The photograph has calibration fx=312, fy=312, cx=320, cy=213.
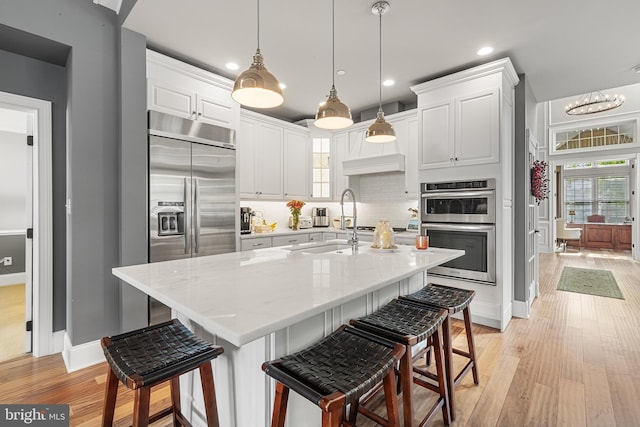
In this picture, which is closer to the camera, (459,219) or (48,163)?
(48,163)

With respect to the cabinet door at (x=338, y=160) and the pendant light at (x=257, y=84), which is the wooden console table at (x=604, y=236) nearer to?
the cabinet door at (x=338, y=160)

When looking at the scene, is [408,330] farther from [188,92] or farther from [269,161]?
[269,161]

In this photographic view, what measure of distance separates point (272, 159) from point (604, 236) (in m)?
10.1

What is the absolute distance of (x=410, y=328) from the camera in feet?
4.96

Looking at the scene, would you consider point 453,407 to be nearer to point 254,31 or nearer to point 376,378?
point 376,378

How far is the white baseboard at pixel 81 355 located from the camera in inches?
94.2

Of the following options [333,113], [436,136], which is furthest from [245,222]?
[436,136]

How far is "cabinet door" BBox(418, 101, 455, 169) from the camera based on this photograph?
3396 mm

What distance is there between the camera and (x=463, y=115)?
3291 mm

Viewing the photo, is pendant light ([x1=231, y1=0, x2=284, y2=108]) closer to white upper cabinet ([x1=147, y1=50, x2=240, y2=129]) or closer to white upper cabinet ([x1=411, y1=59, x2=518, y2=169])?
white upper cabinet ([x1=147, y1=50, x2=240, y2=129])

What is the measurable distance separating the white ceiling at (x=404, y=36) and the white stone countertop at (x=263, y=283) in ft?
6.10

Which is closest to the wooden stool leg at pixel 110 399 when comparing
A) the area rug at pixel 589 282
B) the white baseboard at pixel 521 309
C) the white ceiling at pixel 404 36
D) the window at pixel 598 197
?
the white ceiling at pixel 404 36

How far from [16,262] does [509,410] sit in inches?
265

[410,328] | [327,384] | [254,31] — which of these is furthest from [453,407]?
[254,31]
